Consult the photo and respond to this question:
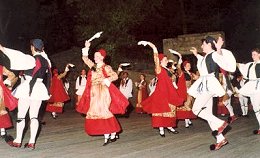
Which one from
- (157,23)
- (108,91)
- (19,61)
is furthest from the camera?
(157,23)

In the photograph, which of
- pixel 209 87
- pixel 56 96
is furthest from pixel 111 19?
pixel 209 87

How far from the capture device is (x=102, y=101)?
753 centimetres

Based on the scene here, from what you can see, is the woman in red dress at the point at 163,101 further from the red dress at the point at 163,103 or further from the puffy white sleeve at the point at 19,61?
the puffy white sleeve at the point at 19,61

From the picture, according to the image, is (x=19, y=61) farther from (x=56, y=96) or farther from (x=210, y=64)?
(x=56, y=96)

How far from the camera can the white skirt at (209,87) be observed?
22.4ft

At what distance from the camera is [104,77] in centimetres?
750

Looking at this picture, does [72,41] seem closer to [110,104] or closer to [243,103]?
[243,103]

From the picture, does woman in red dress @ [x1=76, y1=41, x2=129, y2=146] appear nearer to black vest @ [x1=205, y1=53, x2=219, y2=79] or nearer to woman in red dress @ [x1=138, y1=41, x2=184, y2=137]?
woman in red dress @ [x1=138, y1=41, x2=184, y2=137]

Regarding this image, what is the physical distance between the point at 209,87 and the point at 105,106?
6.69 feet

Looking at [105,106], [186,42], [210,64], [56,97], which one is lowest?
[56,97]

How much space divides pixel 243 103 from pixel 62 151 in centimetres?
798

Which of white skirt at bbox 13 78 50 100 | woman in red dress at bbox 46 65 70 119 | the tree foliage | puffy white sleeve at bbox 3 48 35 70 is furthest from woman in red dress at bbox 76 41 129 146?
the tree foliage

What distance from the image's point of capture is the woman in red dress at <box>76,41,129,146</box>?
7445 millimetres

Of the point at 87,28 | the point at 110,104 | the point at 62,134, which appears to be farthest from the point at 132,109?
the point at 110,104
